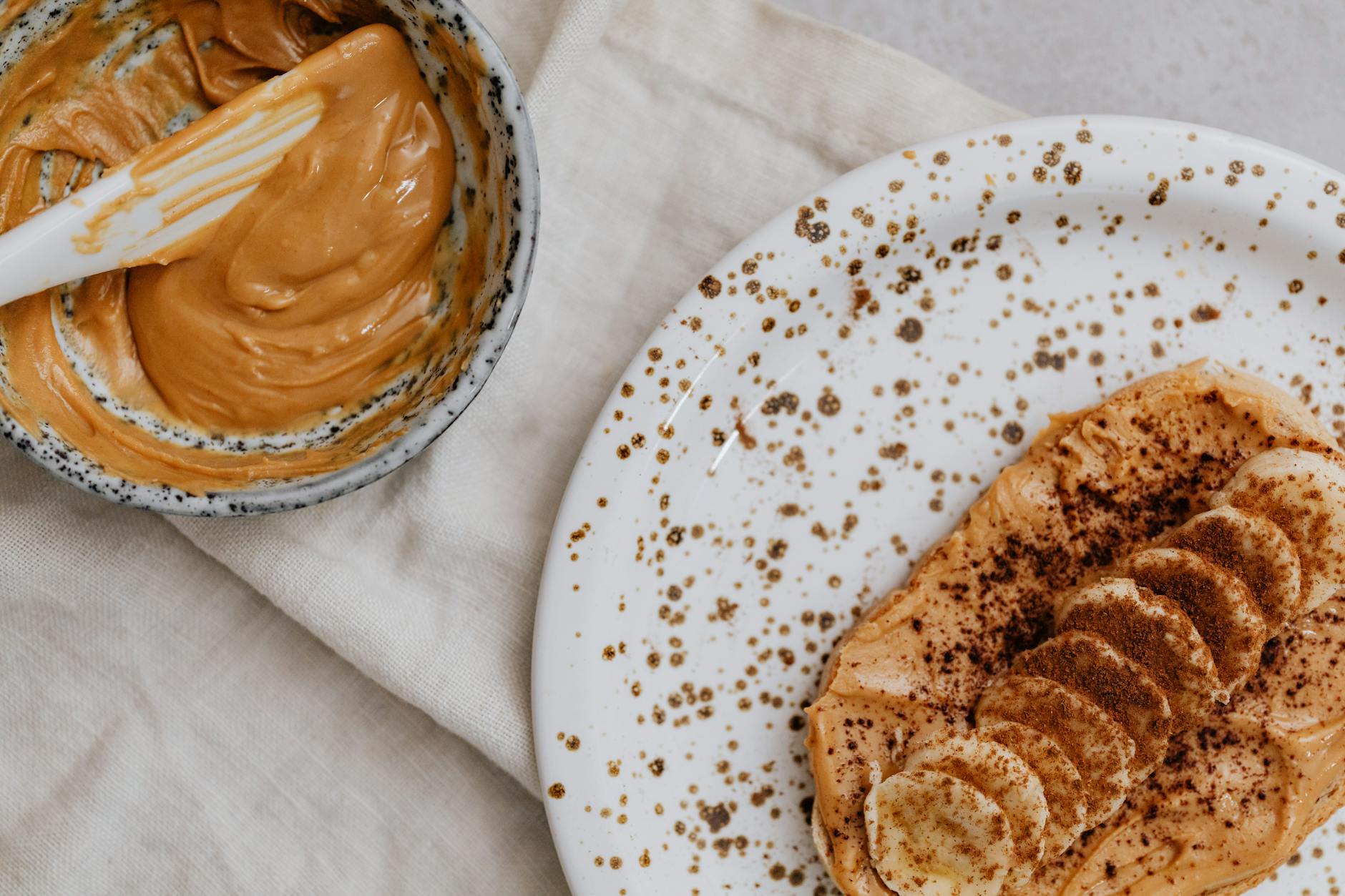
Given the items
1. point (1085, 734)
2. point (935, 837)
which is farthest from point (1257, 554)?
point (935, 837)

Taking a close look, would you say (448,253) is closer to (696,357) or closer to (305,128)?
(305,128)

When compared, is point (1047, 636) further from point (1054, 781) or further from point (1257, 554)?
point (1257, 554)

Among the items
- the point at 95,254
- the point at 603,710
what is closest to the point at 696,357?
the point at 603,710

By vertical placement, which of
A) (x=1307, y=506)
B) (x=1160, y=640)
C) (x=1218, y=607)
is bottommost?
(x=1160, y=640)

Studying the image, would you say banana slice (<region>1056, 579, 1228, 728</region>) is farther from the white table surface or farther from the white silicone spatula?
the white silicone spatula

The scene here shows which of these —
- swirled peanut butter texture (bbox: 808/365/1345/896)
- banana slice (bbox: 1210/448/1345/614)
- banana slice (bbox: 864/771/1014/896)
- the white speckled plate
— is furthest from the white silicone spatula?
banana slice (bbox: 1210/448/1345/614)

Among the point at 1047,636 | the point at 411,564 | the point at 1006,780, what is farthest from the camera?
the point at 411,564

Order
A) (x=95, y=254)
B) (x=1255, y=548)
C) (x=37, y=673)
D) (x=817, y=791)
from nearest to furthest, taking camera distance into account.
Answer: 1. (x=95, y=254)
2. (x=1255, y=548)
3. (x=817, y=791)
4. (x=37, y=673)
